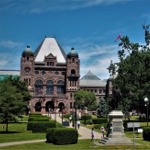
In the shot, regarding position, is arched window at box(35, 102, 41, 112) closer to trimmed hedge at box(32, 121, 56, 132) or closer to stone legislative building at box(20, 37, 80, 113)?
stone legislative building at box(20, 37, 80, 113)

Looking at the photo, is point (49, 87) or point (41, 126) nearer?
point (41, 126)

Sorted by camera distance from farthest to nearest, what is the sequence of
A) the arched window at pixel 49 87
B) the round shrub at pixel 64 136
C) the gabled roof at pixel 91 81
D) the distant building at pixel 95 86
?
1. the gabled roof at pixel 91 81
2. the distant building at pixel 95 86
3. the arched window at pixel 49 87
4. the round shrub at pixel 64 136

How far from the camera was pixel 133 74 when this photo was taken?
56.5 metres

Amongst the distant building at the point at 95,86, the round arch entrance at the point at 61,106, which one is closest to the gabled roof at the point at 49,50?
the round arch entrance at the point at 61,106

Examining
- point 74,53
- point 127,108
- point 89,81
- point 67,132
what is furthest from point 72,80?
point 67,132

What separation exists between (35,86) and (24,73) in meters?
5.99

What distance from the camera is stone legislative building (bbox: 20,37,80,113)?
13062 cm

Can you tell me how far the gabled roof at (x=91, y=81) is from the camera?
6516 inches

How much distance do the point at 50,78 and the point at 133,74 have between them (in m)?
79.9

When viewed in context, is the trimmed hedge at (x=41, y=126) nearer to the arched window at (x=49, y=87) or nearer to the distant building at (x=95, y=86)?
the arched window at (x=49, y=87)

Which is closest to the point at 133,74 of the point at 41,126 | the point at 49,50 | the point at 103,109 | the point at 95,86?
the point at 41,126

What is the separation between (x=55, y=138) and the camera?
113ft

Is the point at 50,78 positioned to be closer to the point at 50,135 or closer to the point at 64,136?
the point at 50,135

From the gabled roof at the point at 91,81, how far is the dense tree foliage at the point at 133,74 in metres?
105
